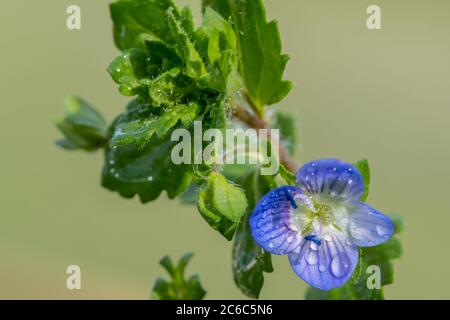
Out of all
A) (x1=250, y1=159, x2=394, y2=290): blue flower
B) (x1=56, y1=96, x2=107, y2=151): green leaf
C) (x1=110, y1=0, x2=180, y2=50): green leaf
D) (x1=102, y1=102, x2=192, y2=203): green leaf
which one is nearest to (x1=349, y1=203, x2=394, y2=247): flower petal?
(x1=250, y1=159, x2=394, y2=290): blue flower

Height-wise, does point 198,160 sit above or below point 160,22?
below

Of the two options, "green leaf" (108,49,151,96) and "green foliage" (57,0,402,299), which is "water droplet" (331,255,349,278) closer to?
"green foliage" (57,0,402,299)

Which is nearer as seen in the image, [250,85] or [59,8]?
[250,85]

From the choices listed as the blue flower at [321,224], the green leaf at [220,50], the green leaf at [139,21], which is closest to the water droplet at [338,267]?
the blue flower at [321,224]

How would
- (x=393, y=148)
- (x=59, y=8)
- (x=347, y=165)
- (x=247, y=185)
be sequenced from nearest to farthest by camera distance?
(x=347, y=165) → (x=247, y=185) → (x=393, y=148) → (x=59, y=8)
